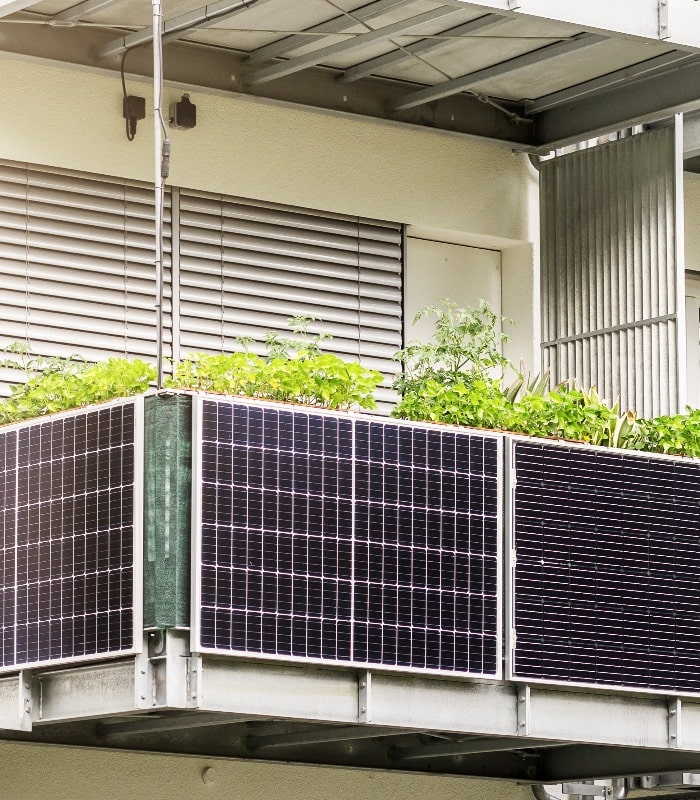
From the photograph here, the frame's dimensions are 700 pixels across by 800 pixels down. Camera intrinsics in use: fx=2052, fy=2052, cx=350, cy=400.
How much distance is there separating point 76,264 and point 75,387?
10.7 ft

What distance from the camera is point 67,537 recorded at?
11977 mm

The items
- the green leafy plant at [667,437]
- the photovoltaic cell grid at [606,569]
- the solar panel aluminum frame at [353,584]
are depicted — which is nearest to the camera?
the solar panel aluminum frame at [353,584]

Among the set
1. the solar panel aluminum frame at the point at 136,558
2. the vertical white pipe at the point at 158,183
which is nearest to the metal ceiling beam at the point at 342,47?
the vertical white pipe at the point at 158,183

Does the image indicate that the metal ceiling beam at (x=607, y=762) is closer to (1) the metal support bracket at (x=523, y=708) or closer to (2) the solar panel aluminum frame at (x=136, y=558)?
(1) the metal support bracket at (x=523, y=708)

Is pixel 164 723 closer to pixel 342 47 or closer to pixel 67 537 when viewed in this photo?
pixel 67 537

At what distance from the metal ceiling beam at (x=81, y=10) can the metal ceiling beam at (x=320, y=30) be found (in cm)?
150

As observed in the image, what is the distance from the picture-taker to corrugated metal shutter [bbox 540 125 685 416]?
54.6ft

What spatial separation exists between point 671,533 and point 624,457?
0.60 meters

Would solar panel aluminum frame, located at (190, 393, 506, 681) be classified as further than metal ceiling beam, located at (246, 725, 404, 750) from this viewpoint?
No

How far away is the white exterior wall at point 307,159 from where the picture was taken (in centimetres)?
1548

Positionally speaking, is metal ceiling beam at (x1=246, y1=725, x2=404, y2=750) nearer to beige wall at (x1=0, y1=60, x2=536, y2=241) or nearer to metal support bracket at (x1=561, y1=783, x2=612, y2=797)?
metal support bracket at (x1=561, y1=783, x2=612, y2=797)

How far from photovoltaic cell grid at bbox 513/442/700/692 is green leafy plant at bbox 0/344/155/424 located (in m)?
2.44

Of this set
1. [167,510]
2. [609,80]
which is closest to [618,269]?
[609,80]

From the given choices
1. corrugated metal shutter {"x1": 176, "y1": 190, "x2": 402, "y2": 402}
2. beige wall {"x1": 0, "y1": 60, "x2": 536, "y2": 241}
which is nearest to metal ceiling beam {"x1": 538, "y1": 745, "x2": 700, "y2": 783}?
corrugated metal shutter {"x1": 176, "y1": 190, "x2": 402, "y2": 402}
